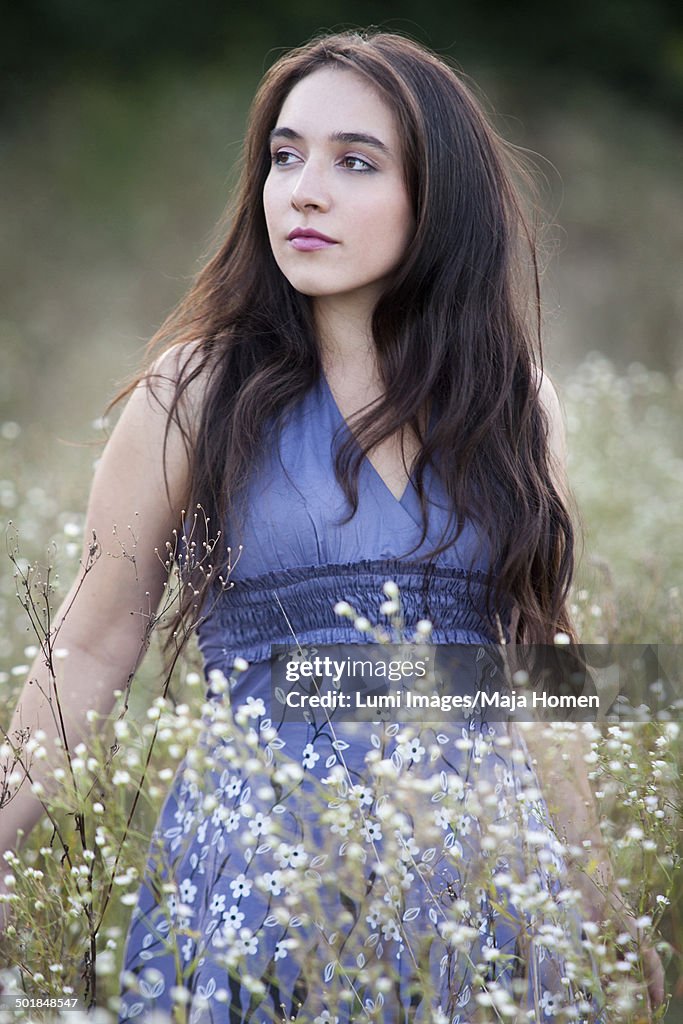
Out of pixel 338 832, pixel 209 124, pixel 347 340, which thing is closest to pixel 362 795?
pixel 338 832

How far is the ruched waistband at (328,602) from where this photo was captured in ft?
5.79

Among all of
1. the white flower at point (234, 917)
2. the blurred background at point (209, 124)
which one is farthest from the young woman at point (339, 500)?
the blurred background at point (209, 124)

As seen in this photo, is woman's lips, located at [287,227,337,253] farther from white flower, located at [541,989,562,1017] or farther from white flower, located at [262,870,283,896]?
white flower, located at [541,989,562,1017]

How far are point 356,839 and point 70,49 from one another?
10.5m

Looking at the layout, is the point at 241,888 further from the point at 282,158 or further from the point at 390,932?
the point at 282,158

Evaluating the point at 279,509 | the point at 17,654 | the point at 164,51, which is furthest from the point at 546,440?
the point at 164,51

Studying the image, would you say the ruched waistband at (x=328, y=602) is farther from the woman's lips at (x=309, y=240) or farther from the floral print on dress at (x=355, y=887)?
the woman's lips at (x=309, y=240)

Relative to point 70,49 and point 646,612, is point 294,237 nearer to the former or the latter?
point 646,612

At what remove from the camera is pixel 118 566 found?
178cm

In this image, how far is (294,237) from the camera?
71.3 inches

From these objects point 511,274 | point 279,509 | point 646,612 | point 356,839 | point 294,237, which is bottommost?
point 356,839

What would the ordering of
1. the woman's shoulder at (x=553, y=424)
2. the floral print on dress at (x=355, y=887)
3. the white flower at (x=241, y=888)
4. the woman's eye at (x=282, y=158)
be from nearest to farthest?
the floral print on dress at (x=355, y=887)
the white flower at (x=241, y=888)
the woman's eye at (x=282, y=158)
the woman's shoulder at (x=553, y=424)

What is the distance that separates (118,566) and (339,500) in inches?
13.7

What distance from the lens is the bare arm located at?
1768 mm
